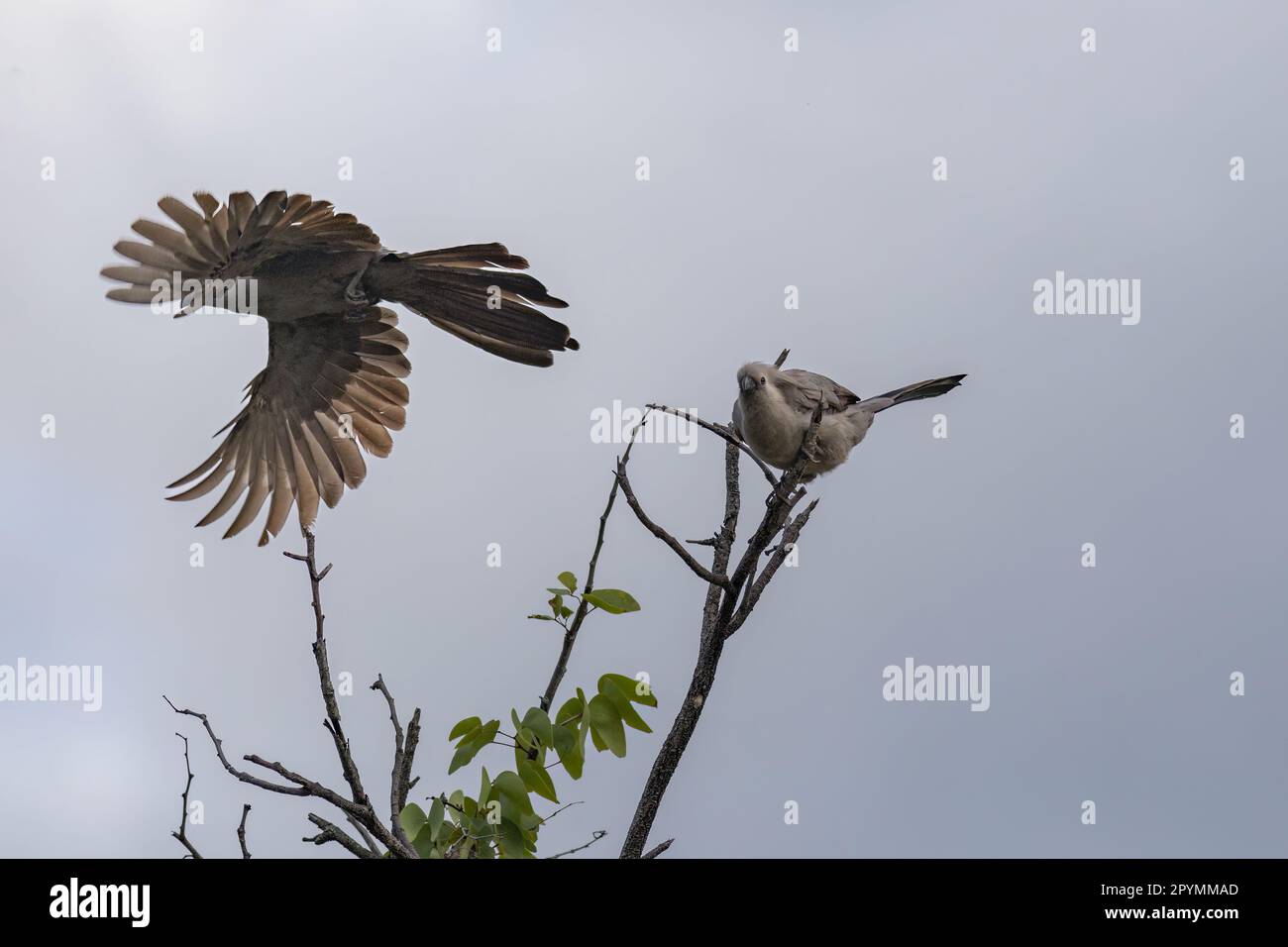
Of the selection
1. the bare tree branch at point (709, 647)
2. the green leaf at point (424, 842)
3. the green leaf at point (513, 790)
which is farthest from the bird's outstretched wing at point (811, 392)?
the green leaf at point (424, 842)

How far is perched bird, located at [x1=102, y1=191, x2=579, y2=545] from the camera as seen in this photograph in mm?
4656

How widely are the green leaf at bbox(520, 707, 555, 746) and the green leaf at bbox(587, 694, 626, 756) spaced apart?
139mm

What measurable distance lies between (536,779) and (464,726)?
0.27m

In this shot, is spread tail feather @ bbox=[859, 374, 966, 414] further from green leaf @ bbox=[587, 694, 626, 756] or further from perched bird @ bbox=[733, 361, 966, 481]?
green leaf @ bbox=[587, 694, 626, 756]

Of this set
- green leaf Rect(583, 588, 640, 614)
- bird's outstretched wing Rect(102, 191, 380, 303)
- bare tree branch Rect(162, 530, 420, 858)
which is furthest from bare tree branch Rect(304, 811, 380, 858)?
bird's outstretched wing Rect(102, 191, 380, 303)

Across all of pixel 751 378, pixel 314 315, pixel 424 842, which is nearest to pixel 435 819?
pixel 424 842

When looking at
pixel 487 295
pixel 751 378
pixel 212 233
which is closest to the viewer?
pixel 751 378

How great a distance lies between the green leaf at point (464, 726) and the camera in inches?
141

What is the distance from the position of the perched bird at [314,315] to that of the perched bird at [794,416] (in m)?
0.95

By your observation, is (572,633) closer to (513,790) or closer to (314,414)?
(513,790)

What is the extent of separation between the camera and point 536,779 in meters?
3.50

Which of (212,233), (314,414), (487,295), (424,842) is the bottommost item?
(424,842)

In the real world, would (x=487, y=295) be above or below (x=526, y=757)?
above
